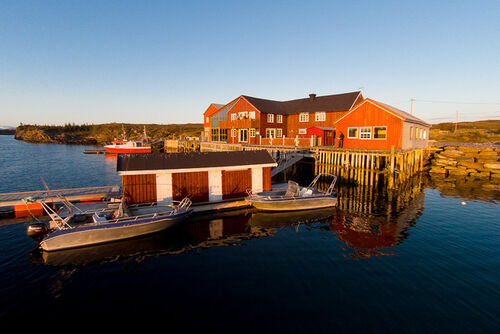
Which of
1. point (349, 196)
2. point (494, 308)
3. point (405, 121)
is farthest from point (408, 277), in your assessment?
point (405, 121)

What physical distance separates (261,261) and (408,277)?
20.5 feet

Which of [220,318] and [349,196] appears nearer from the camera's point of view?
[220,318]

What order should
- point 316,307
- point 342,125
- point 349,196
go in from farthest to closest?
1. point 342,125
2. point 349,196
3. point 316,307

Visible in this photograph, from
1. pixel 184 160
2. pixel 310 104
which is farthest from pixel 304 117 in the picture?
pixel 184 160

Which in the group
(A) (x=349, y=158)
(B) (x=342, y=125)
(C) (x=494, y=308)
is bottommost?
(C) (x=494, y=308)

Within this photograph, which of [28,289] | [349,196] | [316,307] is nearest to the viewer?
[316,307]

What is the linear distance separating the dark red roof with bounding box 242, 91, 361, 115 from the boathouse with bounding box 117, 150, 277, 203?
25.7m

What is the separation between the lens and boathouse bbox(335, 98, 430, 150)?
88.0 feet

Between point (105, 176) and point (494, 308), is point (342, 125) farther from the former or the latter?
point (105, 176)

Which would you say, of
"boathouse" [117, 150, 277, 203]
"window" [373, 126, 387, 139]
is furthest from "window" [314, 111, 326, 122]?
"boathouse" [117, 150, 277, 203]

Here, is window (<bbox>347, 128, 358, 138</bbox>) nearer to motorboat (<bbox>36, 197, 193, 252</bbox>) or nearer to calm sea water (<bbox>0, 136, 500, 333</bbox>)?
calm sea water (<bbox>0, 136, 500, 333</bbox>)

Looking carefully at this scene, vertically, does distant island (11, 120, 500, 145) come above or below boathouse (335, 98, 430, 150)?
above

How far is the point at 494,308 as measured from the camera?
841 centimetres

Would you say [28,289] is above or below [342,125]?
below
